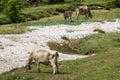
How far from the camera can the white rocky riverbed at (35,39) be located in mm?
34159

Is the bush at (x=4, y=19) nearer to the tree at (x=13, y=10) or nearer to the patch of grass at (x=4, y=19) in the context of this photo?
the patch of grass at (x=4, y=19)

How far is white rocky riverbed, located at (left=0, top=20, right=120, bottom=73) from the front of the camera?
3416 cm

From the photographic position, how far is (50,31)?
52.0 meters

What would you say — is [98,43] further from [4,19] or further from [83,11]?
[4,19]

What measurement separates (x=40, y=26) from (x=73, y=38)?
10869mm

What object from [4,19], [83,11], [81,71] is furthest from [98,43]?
[4,19]

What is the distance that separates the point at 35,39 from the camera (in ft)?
148

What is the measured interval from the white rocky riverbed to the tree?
53.3 ft

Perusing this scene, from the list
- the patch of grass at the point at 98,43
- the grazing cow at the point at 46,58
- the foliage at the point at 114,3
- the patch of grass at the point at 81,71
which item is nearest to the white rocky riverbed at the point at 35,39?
the patch of grass at the point at 98,43

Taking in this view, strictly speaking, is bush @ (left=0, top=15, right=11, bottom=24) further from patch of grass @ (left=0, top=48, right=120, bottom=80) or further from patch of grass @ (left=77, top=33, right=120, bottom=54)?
patch of grass @ (left=0, top=48, right=120, bottom=80)

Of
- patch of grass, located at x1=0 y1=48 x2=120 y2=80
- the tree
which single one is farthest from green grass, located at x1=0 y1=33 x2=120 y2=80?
the tree

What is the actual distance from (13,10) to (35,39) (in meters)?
27.3

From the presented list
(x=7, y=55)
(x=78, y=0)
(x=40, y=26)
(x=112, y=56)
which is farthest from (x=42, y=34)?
(x=78, y=0)

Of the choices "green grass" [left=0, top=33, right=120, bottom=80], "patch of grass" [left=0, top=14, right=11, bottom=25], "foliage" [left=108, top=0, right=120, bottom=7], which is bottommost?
"foliage" [left=108, top=0, right=120, bottom=7]
